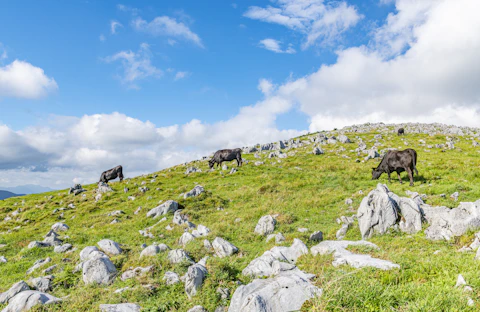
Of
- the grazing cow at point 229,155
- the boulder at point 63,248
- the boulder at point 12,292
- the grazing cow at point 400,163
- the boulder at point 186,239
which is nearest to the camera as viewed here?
the boulder at point 12,292

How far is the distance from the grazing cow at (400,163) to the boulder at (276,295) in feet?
51.6

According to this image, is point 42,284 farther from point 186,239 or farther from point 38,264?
point 186,239

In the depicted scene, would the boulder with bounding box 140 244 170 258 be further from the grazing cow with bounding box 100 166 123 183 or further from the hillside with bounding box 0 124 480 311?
the grazing cow with bounding box 100 166 123 183

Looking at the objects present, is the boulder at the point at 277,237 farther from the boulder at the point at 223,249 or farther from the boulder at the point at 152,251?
the boulder at the point at 152,251

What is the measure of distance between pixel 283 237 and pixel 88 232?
12629 mm

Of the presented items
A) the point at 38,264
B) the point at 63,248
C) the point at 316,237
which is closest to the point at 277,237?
the point at 316,237

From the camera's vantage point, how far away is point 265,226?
13.1m

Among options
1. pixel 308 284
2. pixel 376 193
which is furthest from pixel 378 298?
pixel 376 193

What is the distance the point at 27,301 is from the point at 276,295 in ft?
23.3

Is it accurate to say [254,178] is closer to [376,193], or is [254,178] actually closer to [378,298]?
[376,193]

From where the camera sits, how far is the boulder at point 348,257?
6507 millimetres

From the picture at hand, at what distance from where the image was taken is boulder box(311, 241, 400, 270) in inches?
256

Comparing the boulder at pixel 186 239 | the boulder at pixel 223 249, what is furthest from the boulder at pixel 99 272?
the boulder at pixel 223 249

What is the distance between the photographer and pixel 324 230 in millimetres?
12359
